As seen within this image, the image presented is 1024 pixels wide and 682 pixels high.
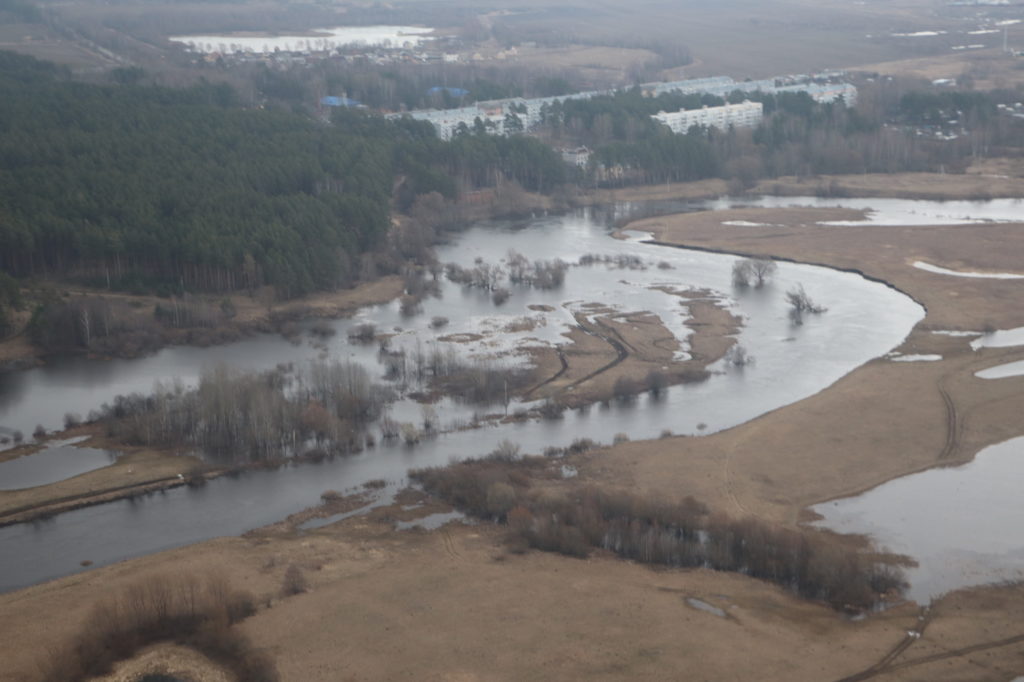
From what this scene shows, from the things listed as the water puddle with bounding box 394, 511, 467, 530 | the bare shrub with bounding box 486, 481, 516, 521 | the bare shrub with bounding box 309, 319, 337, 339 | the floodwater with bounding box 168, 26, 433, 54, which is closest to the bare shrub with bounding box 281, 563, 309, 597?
the water puddle with bounding box 394, 511, 467, 530

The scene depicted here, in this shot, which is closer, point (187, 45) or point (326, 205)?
point (326, 205)

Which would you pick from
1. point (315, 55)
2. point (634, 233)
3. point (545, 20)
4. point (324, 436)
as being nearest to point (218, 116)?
point (634, 233)

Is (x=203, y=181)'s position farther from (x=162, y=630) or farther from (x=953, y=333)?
(x=162, y=630)

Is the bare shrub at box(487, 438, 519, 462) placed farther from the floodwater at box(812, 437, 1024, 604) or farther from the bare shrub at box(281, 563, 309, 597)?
the floodwater at box(812, 437, 1024, 604)

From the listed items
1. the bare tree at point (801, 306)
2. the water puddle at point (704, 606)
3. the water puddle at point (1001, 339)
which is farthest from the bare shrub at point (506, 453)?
the water puddle at point (1001, 339)

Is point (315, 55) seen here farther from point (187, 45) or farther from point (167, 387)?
point (167, 387)

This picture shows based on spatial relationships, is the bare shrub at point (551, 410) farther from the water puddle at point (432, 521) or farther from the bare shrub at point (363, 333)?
the bare shrub at point (363, 333)
